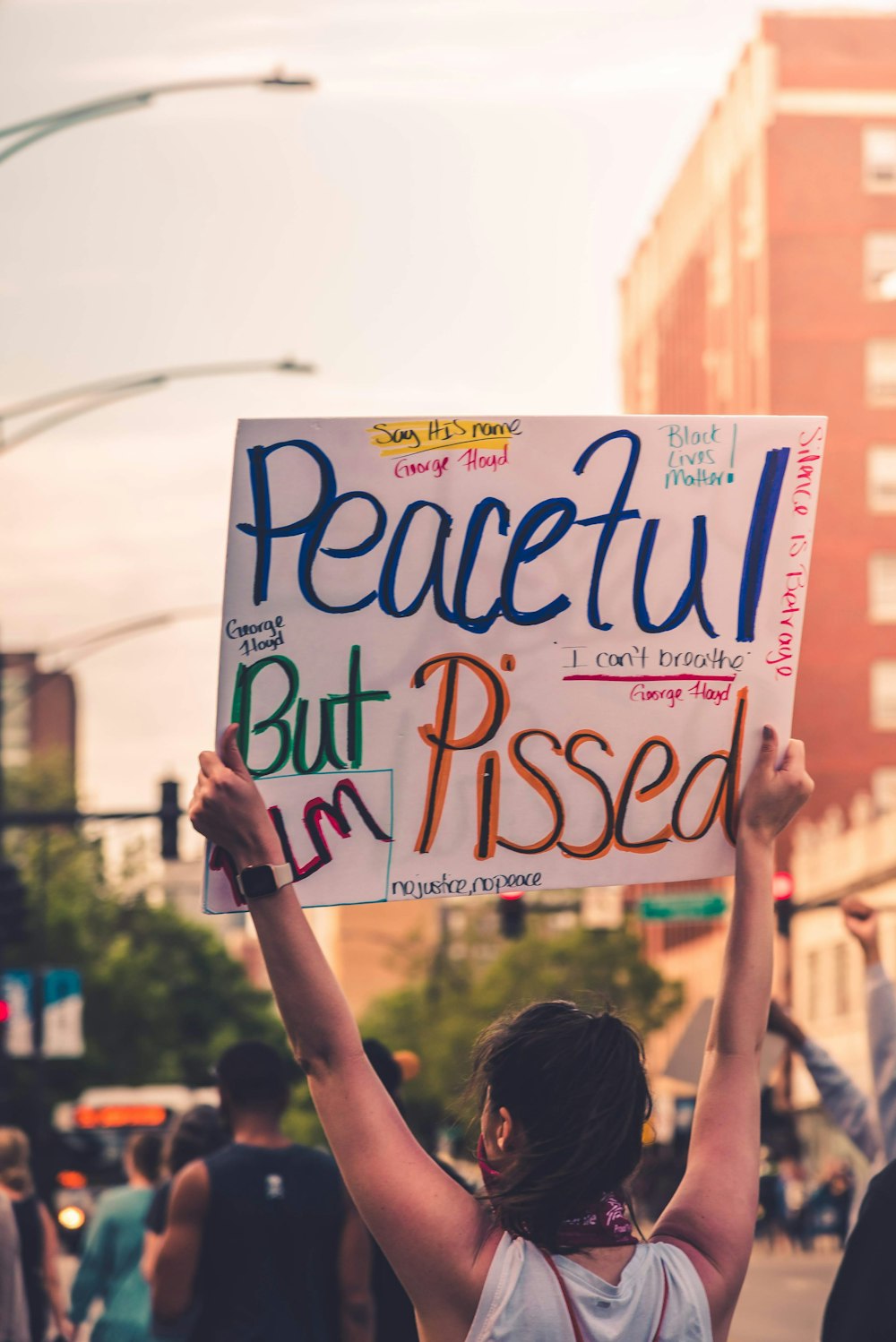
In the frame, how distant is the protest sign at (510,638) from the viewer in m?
3.50

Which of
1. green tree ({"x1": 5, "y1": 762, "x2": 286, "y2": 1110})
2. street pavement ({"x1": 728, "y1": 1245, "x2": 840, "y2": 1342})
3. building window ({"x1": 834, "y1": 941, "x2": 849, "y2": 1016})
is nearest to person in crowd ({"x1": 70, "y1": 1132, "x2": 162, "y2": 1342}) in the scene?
street pavement ({"x1": 728, "y1": 1245, "x2": 840, "y2": 1342})

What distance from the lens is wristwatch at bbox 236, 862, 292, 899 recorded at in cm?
303

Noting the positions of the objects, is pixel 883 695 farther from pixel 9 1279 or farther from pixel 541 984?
pixel 9 1279

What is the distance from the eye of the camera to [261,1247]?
562 centimetres

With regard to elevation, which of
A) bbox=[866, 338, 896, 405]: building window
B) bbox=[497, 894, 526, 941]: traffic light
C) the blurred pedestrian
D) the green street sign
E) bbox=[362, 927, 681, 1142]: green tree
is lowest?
bbox=[362, 927, 681, 1142]: green tree

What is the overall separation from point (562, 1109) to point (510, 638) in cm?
98

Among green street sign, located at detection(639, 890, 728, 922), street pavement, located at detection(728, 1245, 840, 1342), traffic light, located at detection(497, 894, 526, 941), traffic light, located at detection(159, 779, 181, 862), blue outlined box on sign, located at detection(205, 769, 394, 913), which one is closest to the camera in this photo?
blue outlined box on sign, located at detection(205, 769, 394, 913)

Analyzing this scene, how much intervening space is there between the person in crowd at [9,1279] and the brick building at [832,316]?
60.4 meters

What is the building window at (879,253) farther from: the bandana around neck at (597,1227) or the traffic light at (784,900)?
the bandana around neck at (597,1227)

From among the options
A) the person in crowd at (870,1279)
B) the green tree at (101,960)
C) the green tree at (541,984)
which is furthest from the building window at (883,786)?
the person in crowd at (870,1279)

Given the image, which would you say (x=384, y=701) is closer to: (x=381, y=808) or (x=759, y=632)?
(x=381, y=808)

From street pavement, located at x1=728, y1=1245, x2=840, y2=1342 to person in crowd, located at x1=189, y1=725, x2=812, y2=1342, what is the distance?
13.1 m

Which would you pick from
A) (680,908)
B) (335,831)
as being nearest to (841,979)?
(680,908)

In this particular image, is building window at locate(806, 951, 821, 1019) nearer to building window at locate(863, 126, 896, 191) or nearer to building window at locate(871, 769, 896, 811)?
building window at locate(871, 769, 896, 811)
